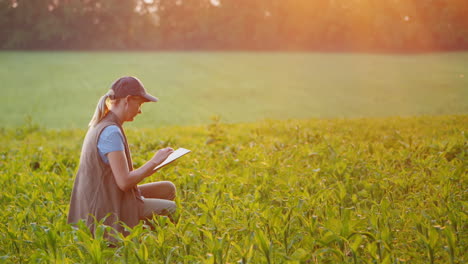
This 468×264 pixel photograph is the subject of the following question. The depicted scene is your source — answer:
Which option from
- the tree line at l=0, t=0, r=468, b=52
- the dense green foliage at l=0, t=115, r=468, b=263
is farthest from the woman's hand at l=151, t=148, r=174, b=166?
the tree line at l=0, t=0, r=468, b=52

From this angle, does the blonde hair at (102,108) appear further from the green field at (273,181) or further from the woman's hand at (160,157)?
the green field at (273,181)

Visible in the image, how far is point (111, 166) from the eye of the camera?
13.0 feet

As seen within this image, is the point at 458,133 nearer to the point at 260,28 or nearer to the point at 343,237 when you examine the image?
the point at 343,237

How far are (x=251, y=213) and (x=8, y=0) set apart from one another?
4614 centimetres

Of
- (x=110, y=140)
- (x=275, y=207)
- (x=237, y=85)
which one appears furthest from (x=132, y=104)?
(x=237, y=85)

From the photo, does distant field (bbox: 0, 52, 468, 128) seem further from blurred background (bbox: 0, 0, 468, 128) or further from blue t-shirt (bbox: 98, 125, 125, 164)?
blue t-shirt (bbox: 98, 125, 125, 164)

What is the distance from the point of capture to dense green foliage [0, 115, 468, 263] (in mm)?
3662

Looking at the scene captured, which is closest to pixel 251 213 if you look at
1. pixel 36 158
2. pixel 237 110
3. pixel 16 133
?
pixel 36 158

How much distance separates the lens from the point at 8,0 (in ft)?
142

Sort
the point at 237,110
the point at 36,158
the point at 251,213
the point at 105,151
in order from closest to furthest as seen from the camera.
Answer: the point at 105,151, the point at 251,213, the point at 36,158, the point at 237,110

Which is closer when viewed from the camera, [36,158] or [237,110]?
[36,158]

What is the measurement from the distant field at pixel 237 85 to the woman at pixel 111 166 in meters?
12.4

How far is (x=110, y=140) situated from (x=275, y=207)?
6.31 ft

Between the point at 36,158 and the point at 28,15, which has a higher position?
the point at 28,15
